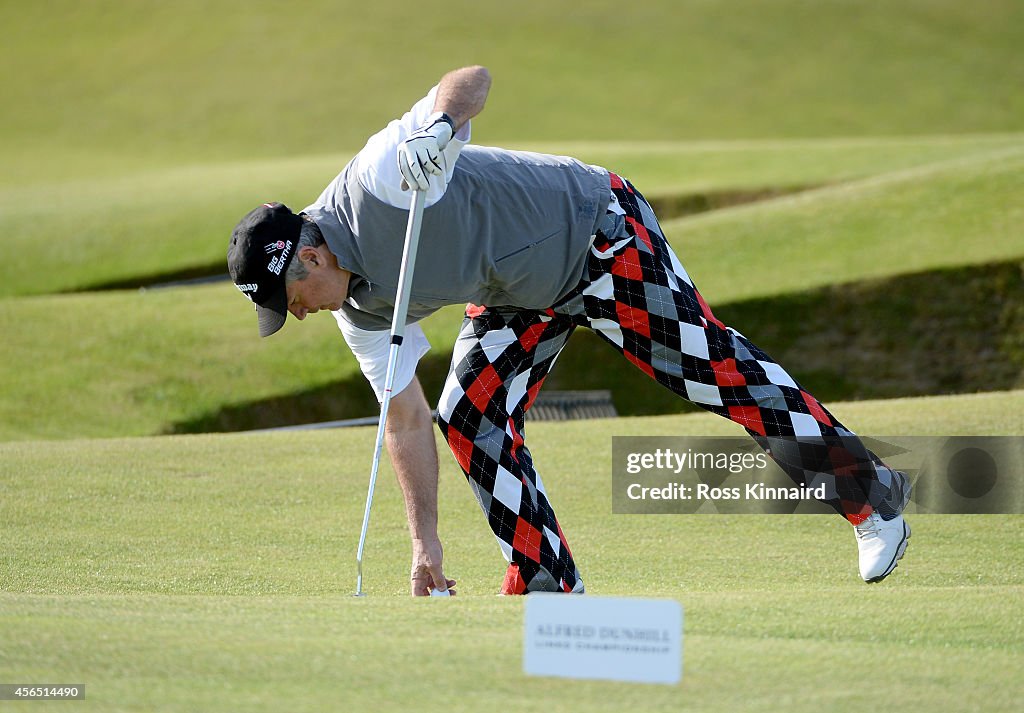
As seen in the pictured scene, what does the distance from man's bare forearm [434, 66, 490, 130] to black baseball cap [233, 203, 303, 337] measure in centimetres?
45

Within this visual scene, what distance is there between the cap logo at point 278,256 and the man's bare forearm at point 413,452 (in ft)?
2.10

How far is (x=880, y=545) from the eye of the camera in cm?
326

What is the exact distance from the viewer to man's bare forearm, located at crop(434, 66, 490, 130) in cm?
316

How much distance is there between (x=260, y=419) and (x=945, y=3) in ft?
106

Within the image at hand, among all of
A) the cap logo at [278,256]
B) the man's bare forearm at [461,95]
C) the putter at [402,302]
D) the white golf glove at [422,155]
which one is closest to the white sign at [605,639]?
the putter at [402,302]

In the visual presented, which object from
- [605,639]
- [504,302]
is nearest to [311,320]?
[504,302]

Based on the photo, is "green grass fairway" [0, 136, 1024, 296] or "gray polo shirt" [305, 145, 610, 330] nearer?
"gray polo shirt" [305, 145, 610, 330]

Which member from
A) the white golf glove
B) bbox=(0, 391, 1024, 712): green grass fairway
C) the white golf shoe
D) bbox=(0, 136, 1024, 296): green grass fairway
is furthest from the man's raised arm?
bbox=(0, 136, 1024, 296): green grass fairway

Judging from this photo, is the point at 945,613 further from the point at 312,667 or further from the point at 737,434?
the point at 737,434

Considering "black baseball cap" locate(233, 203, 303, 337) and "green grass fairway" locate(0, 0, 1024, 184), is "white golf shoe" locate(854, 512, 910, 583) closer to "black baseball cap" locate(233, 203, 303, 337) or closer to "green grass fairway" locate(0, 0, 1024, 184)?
"black baseball cap" locate(233, 203, 303, 337)

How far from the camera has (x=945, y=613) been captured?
8.91 ft

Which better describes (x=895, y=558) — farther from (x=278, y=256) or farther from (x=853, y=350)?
(x=853, y=350)

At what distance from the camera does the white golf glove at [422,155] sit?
2.91 meters

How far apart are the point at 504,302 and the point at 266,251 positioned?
64 centimetres
